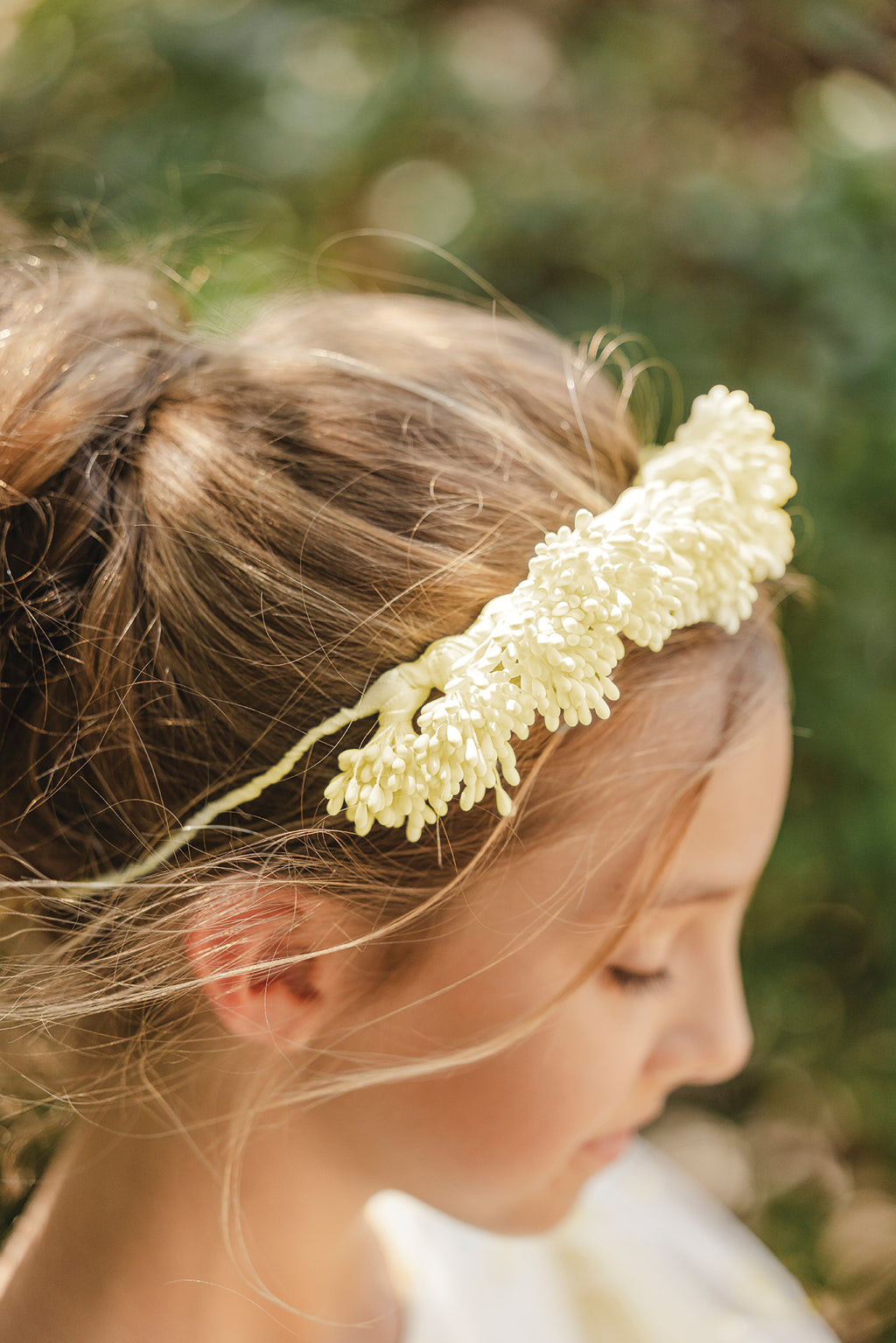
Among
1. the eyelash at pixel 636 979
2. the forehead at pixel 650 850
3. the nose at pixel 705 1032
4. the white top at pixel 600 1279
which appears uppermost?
the forehead at pixel 650 850

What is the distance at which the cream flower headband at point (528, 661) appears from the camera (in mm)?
680

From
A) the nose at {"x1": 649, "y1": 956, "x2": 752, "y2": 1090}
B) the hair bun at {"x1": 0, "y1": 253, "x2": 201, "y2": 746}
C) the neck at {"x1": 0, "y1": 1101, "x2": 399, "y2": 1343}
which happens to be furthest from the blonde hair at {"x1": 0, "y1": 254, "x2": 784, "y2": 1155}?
the nose at {"x1": 649, "y1": 956, "x2": 752, "y2": 1090}

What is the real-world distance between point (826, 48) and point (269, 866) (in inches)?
75.6

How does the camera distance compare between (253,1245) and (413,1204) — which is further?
(413,1204)

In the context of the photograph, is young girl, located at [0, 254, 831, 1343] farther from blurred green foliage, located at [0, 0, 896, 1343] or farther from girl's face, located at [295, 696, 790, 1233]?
blurred green foliage, located at [0, 0, 896, 1343]

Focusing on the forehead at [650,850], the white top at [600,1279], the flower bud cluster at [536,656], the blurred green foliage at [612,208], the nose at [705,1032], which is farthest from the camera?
the blurred green foliage at [612,208]

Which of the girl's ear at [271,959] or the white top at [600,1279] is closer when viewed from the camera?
the girl's ear at [271,959]

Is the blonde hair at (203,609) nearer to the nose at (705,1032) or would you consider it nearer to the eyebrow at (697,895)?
the eyebrow at (697,895)

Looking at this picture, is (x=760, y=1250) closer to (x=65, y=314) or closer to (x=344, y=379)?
(x=344, y=379)

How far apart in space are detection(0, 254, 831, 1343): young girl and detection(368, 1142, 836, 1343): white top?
1.34 ft

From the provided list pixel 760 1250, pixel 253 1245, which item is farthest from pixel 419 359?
pixel 760 1250

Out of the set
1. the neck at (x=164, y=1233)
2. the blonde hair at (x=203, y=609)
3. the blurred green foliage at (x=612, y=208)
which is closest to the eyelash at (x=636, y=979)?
the blonde hair at (x=203, y=609)

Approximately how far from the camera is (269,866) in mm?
738

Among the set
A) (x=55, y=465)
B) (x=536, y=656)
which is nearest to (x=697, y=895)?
(x=536, y=656)
